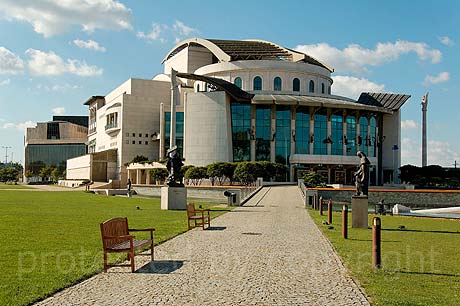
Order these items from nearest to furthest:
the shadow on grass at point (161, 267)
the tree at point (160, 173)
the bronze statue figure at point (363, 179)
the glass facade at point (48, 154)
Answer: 1. the shadow on grass at point (161, 267)
2. the bronze statue figure at point (363, 179)
3. the tree at point (160, 173)
4. the glass facade at point (48, 154)

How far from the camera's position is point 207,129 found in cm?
7662

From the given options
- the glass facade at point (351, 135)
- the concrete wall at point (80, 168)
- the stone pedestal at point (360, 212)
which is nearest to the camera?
the stone pedestal at point (360, 212)

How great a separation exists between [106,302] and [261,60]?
80.1 metres

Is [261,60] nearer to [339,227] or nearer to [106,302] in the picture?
[339,227]

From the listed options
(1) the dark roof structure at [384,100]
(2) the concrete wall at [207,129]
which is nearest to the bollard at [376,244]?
(2) the concrete wall at [207,129]

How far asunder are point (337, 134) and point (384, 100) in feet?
63.2

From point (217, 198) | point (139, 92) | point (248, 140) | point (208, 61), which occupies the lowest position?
point (217, 198)

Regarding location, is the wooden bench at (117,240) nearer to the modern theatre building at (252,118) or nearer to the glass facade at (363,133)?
the modern theatre building at (252,118)

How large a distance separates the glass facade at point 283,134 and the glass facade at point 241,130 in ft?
14.4

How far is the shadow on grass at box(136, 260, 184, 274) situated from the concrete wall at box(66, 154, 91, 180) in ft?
299

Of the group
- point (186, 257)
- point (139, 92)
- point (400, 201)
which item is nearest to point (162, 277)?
point (186, 257)

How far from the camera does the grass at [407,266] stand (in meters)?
8.13

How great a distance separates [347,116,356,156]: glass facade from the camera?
82.2 metres

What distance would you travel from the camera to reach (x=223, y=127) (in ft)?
248
